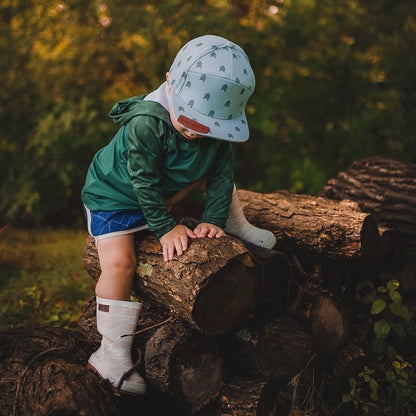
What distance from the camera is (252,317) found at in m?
2.21

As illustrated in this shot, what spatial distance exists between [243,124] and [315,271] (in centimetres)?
112

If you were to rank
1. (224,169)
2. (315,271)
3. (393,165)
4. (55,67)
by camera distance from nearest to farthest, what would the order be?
1. (224,169)
2. (315,271)
3. (393,165)
4. (55,67)

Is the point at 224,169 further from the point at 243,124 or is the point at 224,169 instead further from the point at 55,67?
the point at 55,67

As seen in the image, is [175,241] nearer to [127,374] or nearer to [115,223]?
[115,223]

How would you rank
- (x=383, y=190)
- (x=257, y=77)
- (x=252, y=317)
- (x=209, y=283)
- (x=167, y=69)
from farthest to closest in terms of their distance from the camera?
(x=257, y=77), (x=167, y=69), (x=383, y=190), (x=252, y=317), (x=209, y=283)

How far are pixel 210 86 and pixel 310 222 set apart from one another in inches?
46.7

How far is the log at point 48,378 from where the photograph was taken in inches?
69.3

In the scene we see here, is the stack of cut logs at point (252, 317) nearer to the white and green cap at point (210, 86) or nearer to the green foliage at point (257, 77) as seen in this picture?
the white and green cap at point (210, 86)

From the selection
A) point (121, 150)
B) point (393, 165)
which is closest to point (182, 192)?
point (121, 150)

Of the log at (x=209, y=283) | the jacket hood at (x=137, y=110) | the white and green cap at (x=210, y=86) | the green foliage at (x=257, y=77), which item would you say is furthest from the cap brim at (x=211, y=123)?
the green foliage at (x=257, y=77)

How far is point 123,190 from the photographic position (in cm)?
227

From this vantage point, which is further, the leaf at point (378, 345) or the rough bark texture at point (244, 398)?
the leaf at point (378, 345)

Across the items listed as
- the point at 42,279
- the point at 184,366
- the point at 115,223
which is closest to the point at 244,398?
the point at 184,366

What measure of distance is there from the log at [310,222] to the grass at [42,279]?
162 centimetres
